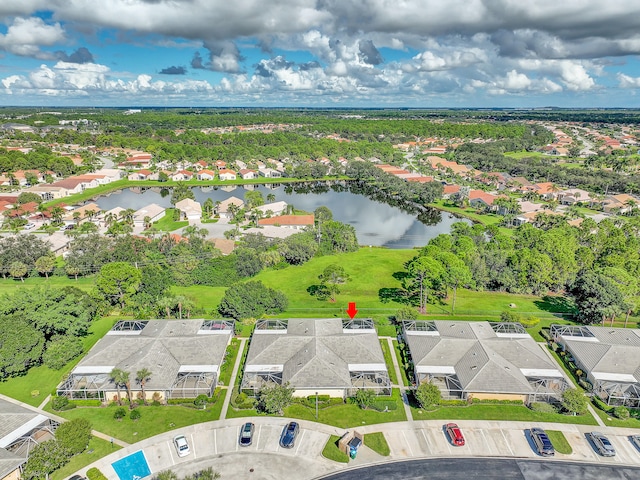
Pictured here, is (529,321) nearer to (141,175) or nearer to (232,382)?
(232,382)

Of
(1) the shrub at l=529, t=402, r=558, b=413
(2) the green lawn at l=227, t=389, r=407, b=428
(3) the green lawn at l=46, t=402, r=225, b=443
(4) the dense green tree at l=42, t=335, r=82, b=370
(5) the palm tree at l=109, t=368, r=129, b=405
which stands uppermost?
(5) the palm tree at l=109, t=368, r=129, b=405

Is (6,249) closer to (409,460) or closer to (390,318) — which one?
(390,318)

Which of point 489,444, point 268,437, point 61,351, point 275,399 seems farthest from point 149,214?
point 489,444

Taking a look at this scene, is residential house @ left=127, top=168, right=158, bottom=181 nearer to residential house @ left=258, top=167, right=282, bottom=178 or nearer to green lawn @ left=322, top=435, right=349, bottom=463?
residential house @ left=258, top=167, right=282, bottom=178

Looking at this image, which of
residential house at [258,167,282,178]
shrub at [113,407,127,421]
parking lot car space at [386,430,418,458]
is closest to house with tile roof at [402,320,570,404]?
parking lot car space at [386,430,418,458]

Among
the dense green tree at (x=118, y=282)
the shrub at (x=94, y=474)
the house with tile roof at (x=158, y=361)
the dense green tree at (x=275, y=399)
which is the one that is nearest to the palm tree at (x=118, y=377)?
the house with tile roof at (x=158, y=361)

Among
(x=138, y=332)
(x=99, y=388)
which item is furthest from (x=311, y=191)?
(x=99, y=388)
